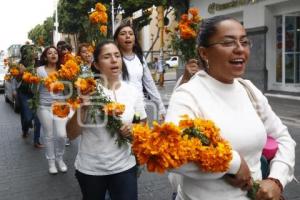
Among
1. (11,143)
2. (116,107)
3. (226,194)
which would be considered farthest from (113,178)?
(11,143)

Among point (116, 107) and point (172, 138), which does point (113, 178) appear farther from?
point (172, 138)

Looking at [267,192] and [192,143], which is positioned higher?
[192,143]

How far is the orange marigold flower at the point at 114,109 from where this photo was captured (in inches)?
123

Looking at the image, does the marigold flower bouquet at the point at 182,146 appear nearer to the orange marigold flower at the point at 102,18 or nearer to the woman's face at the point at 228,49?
the woman's face at the point at 228,49

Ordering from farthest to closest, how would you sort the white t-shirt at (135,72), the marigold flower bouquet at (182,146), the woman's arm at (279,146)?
the white t-shirt at (135,72), the woman's arm at (279,146), the marigold flower bouquet at (182,146)

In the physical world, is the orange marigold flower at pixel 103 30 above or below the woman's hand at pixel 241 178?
above

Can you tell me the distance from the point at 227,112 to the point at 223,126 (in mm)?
87

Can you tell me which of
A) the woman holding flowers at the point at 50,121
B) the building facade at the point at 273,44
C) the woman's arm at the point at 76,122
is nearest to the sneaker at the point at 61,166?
the woman holding flowers at the point at 50,121

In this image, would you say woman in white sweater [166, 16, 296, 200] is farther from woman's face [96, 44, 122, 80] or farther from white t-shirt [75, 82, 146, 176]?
woman's face [96, 44, 122, 80]

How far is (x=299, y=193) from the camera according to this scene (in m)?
5.07

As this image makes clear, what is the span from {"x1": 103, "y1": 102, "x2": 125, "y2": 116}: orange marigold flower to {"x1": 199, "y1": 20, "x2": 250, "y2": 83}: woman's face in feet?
3.84

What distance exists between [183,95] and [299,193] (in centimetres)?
360

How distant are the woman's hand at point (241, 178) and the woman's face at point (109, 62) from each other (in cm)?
173

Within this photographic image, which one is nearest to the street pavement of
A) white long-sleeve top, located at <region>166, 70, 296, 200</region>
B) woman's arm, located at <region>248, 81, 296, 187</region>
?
woman's arm, located at <region>248, 81, 296, 187</region>
